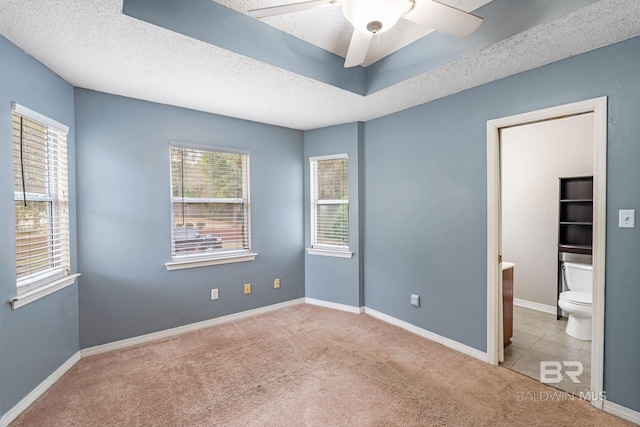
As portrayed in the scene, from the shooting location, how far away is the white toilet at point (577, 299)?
2838mm

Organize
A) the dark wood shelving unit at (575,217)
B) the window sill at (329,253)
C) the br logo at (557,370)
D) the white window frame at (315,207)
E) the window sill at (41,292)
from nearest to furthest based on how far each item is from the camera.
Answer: the window sill at (41,292) < the br logo at (557,370) < the dark wood shelving unit at (575,217) < the window sill at (329,253) < the white window frame at (315,207)

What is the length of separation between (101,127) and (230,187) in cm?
135

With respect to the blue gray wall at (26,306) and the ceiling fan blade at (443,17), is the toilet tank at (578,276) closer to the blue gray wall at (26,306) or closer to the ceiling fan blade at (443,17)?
the ceiling fan blade at (443,17)

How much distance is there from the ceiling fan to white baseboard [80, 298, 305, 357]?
10.0 feet

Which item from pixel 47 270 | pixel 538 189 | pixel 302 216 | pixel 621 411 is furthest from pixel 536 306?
pixel 47 270

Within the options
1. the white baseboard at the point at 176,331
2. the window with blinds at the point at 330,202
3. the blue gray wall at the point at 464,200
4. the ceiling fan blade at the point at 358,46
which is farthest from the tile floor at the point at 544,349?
the ceiling fan blade at the point at 358,46

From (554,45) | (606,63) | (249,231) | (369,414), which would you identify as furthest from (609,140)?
(249,231)

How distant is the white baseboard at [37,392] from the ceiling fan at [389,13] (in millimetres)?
2832

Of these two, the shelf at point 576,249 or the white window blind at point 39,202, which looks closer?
the white window blind at point 39,202

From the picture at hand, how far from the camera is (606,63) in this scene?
191 cm

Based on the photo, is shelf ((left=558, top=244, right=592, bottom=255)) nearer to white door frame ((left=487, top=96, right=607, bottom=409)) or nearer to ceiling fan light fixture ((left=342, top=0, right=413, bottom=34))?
white door frame ((left=487, top=96, right=607, bottom=409))

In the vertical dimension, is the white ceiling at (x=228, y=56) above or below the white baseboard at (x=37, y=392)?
above

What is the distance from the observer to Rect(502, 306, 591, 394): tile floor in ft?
7.55

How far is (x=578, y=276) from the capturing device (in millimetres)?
3299
